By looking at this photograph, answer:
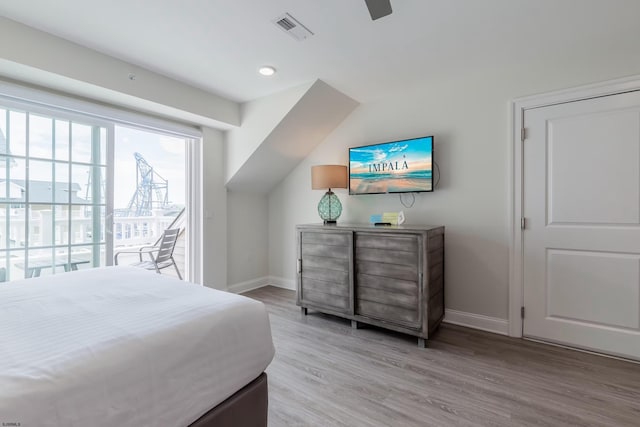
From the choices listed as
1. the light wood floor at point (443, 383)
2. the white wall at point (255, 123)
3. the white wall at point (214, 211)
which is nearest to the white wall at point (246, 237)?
the white wall at point (214, 211)

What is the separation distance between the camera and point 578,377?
1.98 m

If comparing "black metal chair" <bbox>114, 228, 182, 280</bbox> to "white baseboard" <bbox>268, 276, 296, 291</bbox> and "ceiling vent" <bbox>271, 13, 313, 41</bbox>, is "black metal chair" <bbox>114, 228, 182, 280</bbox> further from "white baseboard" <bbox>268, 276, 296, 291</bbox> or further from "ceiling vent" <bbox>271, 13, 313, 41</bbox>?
"ceiling vent" <bbox>271, 13, 313, 41</bbox>

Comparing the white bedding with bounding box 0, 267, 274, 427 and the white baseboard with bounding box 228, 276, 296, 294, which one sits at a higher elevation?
the white bedding with bounding box 0, 267, 274, 427

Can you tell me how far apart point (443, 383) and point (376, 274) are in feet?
3.14

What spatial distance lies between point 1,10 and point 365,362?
3.39 meters

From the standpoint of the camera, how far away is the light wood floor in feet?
5.36

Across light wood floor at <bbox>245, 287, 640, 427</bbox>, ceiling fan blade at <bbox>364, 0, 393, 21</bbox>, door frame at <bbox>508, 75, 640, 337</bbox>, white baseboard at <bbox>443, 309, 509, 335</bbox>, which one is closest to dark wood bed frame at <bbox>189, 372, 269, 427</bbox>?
light wood floor at <bbox>245, 287, 640, 427</bbox>

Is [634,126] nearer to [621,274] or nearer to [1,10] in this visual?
[621,274]

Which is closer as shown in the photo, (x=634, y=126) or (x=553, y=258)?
(x=634, y=126)

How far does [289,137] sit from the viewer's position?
3416 millimetres

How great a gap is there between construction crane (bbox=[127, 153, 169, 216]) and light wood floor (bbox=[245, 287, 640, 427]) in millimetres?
3079

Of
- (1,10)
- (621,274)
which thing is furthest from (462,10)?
(1,10)

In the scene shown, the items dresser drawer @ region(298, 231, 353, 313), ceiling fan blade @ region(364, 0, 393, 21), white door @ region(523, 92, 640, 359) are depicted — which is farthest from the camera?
dresser drawer @ region(298, 231, 353, 313)

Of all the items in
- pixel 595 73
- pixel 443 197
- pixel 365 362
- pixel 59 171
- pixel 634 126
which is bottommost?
pixel 365 362
